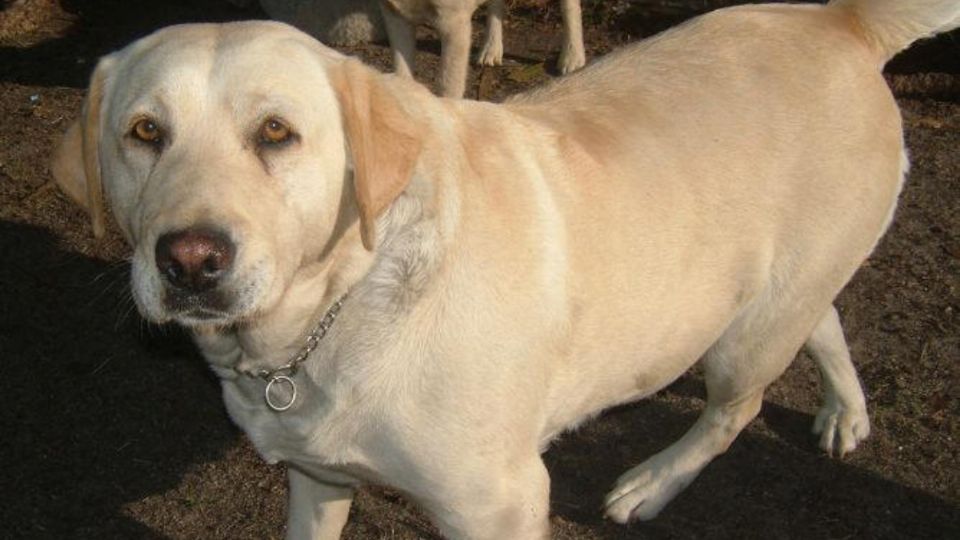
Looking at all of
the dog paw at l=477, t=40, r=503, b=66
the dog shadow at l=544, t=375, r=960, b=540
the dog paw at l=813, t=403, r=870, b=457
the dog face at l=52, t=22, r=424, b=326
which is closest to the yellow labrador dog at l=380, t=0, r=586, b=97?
the dog paw at l=477, t=40, r=503, b=66

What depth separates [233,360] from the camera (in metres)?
2.80

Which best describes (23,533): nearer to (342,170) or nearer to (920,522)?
(342,170)

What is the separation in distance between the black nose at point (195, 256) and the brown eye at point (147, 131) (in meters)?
0.32

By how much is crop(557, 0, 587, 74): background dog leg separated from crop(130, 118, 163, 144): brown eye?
429cm

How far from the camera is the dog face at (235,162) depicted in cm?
221

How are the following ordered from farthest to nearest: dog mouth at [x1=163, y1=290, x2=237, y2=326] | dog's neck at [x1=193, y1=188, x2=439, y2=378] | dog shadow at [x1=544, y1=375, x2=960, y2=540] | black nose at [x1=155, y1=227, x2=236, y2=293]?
dog shadow at [x1=544, y1=375, x2=960, y2=540], dog's neck at [x1=193, y1=188, x2=439, y2=378], dog mouth at [x1=163, y1=290, x2=237, y2=326], black nose at [x1=155, y1=227, x2=236, y2=293]

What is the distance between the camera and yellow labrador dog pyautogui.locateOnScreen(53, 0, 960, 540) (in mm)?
2336

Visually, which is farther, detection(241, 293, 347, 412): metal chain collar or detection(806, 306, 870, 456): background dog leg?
detection(806, 306, 870, 456): background dog leg

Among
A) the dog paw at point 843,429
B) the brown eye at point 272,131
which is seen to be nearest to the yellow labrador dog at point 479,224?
the brown eye at point 272,131

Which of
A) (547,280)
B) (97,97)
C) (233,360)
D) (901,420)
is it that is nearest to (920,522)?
(901,420)

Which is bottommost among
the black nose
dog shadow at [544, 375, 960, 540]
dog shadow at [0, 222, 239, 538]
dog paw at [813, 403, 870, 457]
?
dog shadow at [0, 222, 239, 538]

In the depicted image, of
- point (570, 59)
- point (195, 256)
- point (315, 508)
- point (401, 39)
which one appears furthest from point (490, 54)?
point (195, 256)

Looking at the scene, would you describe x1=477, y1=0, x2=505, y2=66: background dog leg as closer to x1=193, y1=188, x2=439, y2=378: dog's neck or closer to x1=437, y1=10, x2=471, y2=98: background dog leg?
x1=437, y1=10, x2=471, y2=98: background dog leg

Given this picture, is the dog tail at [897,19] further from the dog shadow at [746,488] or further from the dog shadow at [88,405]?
the dog shadow at [88,405]
